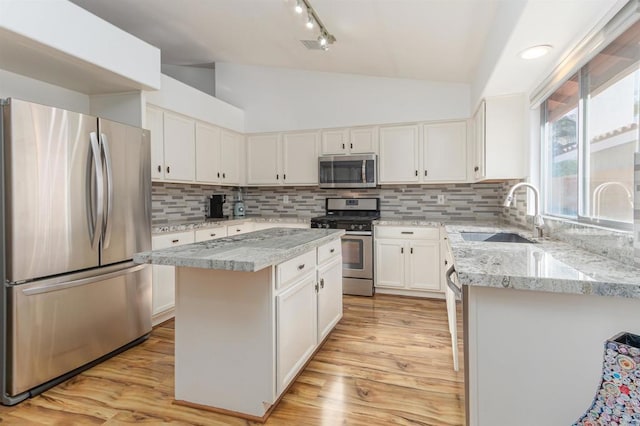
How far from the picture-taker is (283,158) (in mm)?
4629

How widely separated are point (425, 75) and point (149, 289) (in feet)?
11.6

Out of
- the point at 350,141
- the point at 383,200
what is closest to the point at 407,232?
the point at 383,200

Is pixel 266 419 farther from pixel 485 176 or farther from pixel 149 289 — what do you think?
pixel 485 176

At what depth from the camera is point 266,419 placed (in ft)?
5.82

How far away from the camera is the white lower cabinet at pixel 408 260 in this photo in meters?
3.80

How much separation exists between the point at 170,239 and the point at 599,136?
3244 mm

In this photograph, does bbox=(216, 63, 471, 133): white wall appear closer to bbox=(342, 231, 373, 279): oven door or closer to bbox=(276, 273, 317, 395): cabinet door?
bbox=(342, 231, 373, 279): oven door

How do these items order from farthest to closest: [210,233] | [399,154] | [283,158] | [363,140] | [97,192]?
[283,158] → [363,140] → [399,154] → [210,233] → [97,192]

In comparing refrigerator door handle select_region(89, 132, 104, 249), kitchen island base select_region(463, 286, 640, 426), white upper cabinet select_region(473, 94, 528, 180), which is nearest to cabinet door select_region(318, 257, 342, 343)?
kitchen island base select_region(463, 286, 640, 426)

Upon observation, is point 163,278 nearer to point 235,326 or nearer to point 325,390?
point 235,326

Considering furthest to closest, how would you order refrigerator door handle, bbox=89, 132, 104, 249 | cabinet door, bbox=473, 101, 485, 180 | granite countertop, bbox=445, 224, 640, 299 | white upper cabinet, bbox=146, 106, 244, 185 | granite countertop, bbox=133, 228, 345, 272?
white upper cabinet, bbox=146, 106, 244, 185, cabinet door, bbox=473, 101, 485, 180, refrigerator door handle, bbox=89, 132, 104, 249, granite countertop, bbox=133, 228, 345, 272, granite countertop, bbox=445, 224, 640, 299

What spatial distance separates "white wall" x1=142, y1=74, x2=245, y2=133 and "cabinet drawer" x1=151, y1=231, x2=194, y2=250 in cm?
100

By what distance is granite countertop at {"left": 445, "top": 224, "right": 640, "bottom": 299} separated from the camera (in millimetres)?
1113

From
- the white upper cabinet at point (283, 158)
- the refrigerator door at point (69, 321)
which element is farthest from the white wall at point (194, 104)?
the refrigerator door at point (69, 321)
